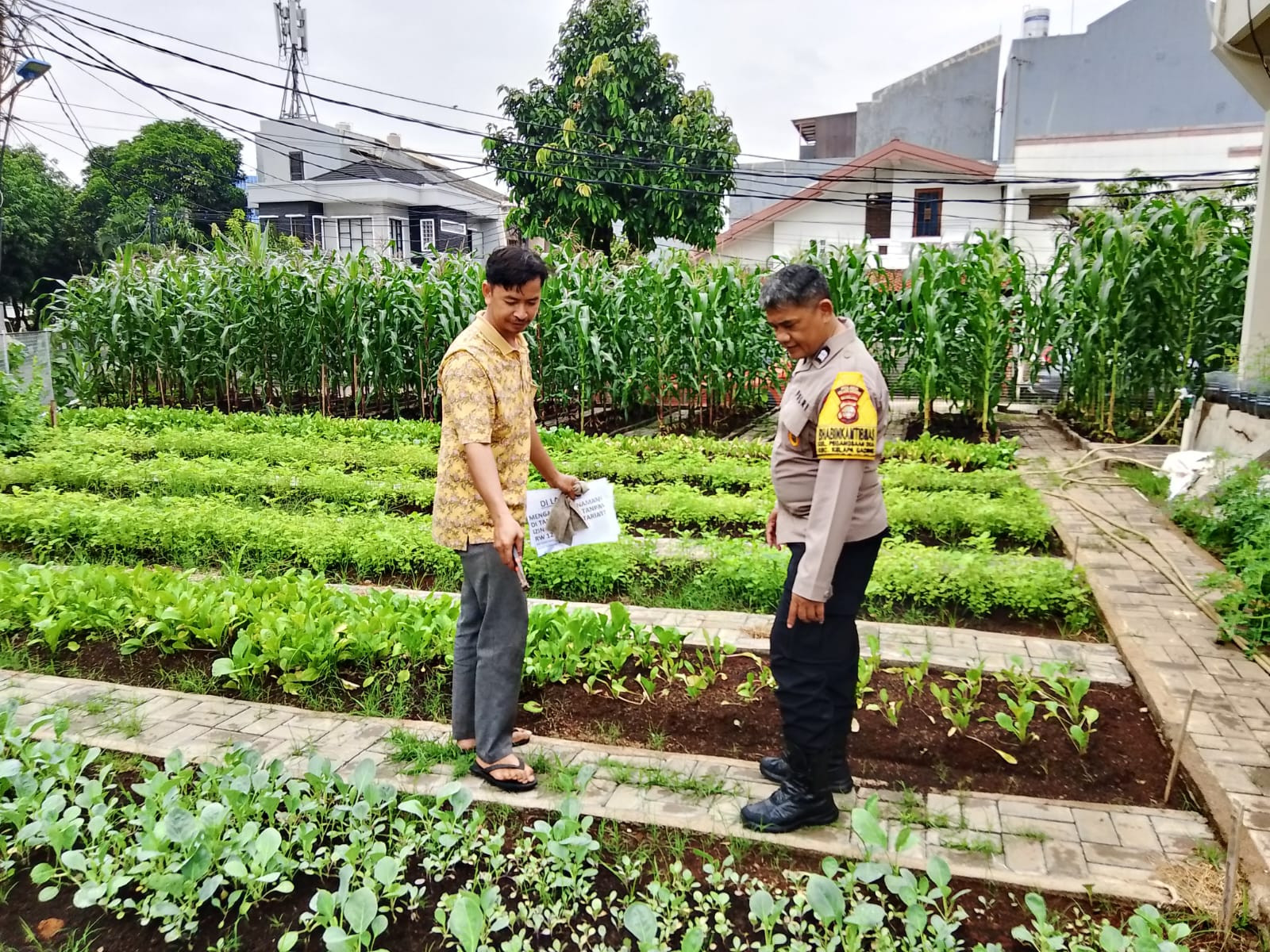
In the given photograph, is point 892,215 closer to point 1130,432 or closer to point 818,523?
point 1130,432

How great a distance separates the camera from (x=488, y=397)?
2820 millimetres

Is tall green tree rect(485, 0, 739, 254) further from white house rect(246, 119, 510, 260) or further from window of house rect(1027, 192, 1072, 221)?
white house rect(246, 119, 510, 260)

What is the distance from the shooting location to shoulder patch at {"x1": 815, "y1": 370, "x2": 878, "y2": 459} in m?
2.45

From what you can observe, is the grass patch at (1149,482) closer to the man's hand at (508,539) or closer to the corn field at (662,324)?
the corn field at (662,324)

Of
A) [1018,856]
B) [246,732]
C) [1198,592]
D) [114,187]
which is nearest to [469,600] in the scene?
[246,732]

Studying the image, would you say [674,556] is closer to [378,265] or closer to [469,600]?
[469,600]

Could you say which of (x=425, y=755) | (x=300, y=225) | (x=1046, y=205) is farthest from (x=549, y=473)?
(x=300, y=225)

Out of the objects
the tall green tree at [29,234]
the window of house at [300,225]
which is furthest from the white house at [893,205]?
the tall green tree at [29,234]

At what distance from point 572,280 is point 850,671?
30.8ft

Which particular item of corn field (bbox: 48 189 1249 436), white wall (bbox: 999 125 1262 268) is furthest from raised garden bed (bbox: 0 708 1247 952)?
white wall (bbox: 999 125 1262 268)

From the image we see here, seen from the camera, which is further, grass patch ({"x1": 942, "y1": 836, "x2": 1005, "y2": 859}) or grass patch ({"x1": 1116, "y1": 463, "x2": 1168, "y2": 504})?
grass patch ({"x1": 1116, "y1": 463, "x2": 1168, "y2": 504})

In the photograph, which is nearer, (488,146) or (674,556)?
(674,556)

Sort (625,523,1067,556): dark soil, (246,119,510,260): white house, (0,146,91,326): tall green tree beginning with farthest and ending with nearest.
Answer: (246,119,510,260): white house < (0,146,91,326): tall green tree < (625,523,1067,556): dark soil

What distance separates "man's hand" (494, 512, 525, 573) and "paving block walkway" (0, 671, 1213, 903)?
817 mm
